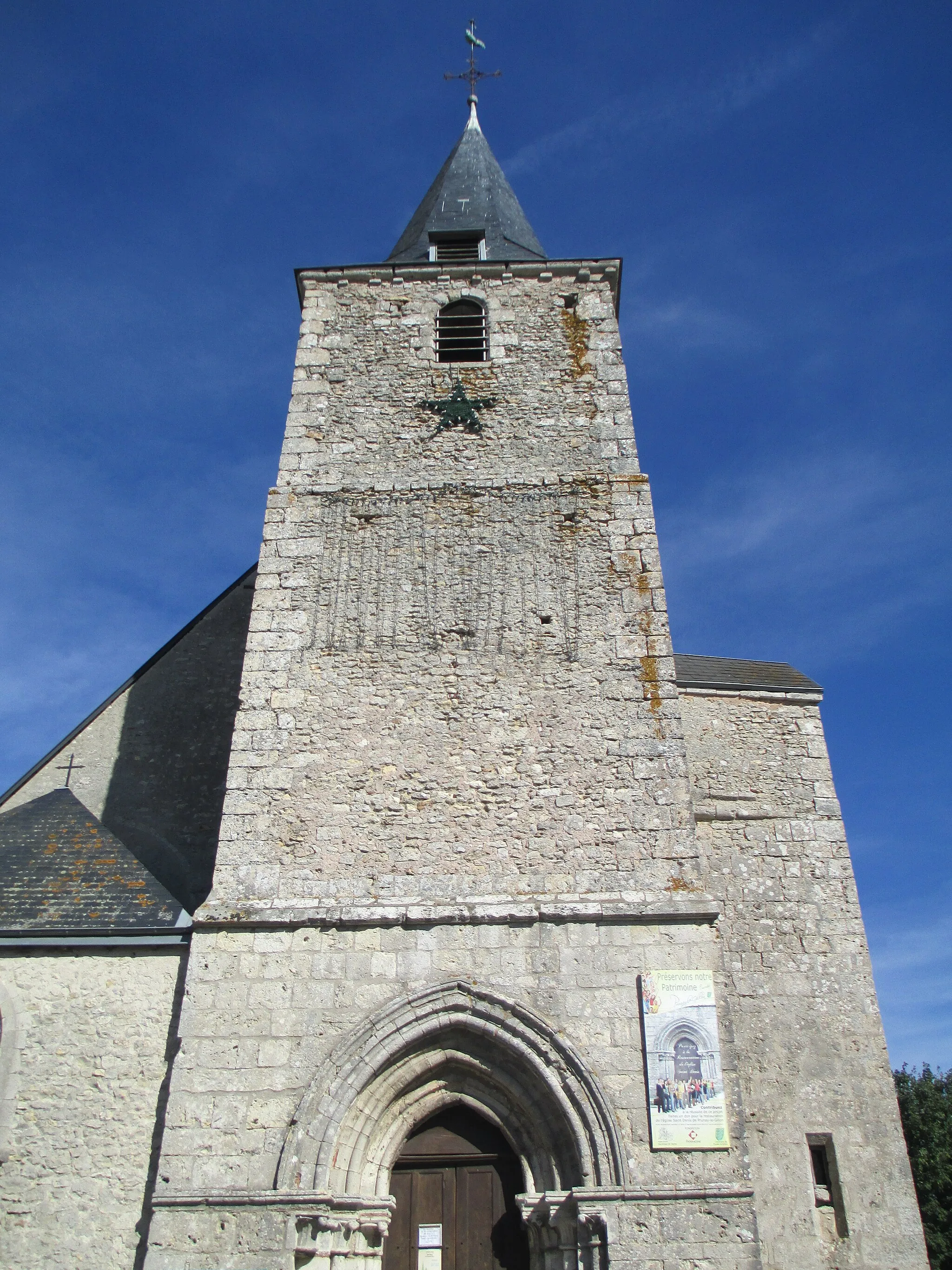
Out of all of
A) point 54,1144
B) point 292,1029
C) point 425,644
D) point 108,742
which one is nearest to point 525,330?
point 425,644

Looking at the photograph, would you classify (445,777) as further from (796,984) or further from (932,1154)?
(932,1154)

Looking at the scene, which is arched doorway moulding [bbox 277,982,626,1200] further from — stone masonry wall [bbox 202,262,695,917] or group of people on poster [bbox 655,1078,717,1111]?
stone masonry wall [bbox 202,262,695,917]

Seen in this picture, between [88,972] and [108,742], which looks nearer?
[88,972]

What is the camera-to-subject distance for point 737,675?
8.54 m

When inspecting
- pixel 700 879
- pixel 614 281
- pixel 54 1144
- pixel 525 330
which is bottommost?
pixel 54 1144

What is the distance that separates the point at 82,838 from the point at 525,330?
5.76 metres

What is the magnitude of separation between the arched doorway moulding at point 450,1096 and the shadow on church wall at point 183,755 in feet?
7.22

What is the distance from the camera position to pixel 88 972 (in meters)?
5.83

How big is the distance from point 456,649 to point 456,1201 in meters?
3.44

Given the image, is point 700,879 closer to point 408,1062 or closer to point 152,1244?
point 408,1062

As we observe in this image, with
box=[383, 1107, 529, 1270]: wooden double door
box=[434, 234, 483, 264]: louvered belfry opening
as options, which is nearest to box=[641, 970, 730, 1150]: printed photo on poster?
box=[383, 1107, 529, 1270]: wooden double door

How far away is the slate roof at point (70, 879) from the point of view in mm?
6000

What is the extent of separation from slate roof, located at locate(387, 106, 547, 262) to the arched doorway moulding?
7.05 m

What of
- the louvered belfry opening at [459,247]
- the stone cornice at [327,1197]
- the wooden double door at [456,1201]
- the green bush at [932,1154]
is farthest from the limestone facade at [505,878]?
the green bush at [932,1154]
